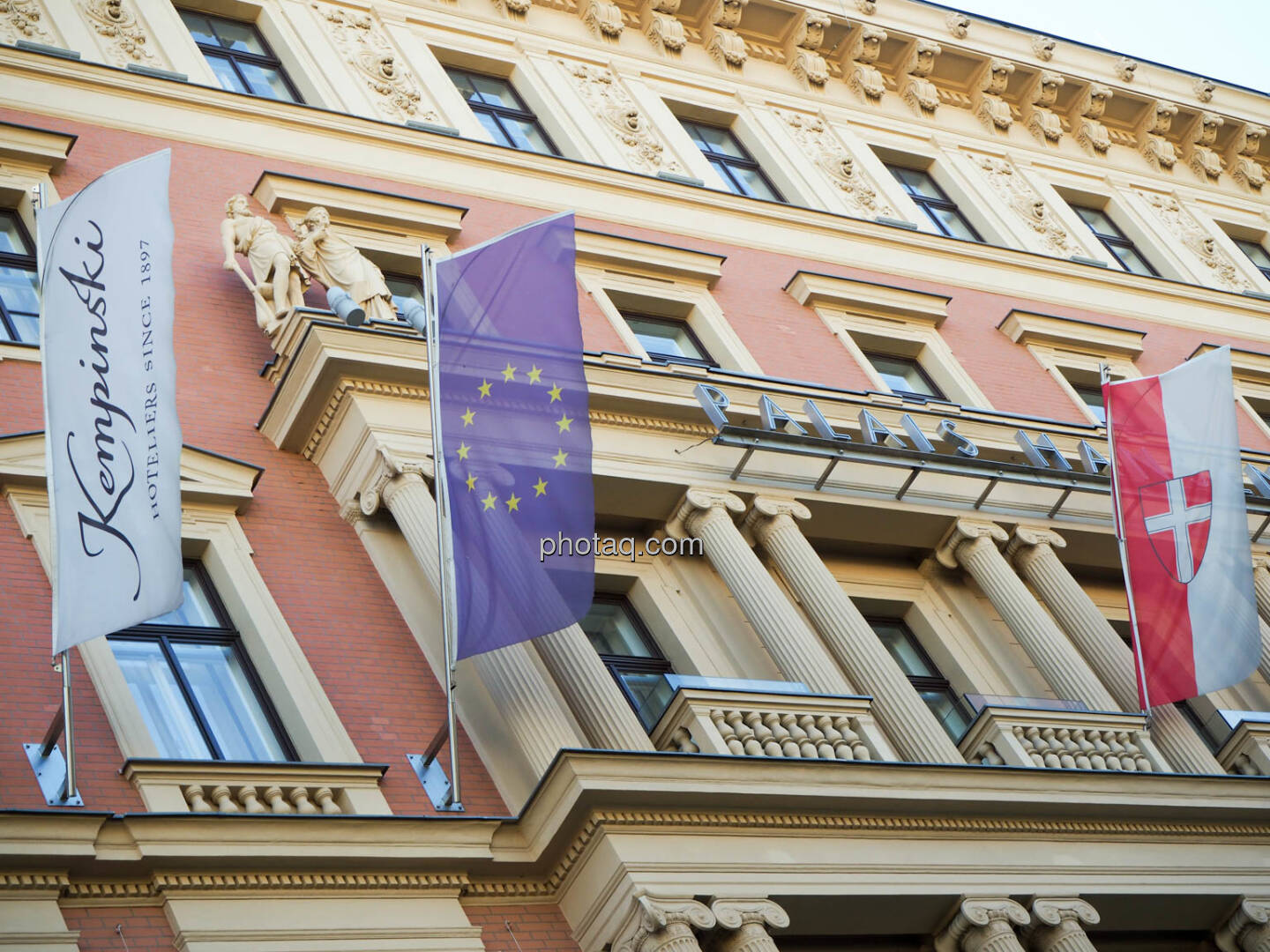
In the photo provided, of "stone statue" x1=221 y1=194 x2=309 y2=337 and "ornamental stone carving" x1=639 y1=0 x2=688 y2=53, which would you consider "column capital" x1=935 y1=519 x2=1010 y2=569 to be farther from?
"ornamental stone carving" x1=639 y1=0 x2=688 y2=53

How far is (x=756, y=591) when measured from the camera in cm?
1714

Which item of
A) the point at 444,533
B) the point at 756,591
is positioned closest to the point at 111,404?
the point at 444,533

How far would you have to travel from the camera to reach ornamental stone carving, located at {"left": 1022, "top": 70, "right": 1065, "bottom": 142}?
3053 centimetres

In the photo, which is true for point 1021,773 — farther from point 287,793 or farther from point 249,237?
point 249,237

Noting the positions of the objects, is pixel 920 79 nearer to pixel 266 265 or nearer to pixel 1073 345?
pixel 1073 345

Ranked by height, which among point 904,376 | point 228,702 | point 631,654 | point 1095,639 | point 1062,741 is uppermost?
point 904,376

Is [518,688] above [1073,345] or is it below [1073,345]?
below

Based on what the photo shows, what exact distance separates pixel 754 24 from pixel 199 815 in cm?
1895

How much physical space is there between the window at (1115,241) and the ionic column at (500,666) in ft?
54.6

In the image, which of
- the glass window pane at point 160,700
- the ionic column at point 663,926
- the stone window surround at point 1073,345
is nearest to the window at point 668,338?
the stone window surround at point 1073,345

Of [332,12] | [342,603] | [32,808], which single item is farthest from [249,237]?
[32,808]

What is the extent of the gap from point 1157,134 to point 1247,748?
17.0m

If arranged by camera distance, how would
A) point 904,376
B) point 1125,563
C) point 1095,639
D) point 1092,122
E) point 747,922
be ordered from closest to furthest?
point 747,922
point 1125,563
point 1095,639
point 904,376
point 1092,122

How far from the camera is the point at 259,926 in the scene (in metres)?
12.7
